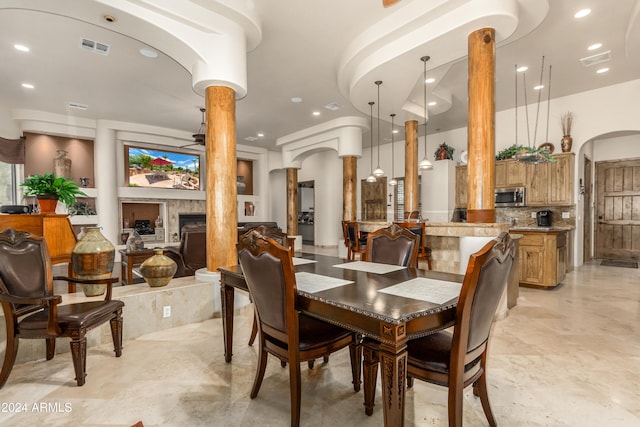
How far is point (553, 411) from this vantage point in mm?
1853

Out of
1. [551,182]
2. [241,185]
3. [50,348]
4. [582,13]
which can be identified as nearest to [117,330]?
[50,348]

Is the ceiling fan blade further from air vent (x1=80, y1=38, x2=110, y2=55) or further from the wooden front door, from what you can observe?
the wooden front door

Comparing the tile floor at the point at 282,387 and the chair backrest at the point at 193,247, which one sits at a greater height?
the chair backrest at the point at 193,247

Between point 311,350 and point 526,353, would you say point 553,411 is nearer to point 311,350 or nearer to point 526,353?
point 526,353

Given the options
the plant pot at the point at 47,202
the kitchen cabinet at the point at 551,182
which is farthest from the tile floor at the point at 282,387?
the kitchen cabinet at the point at 551,182

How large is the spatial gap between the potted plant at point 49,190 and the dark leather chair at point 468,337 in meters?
3.55

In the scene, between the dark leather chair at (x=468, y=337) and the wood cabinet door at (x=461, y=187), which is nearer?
the dark leather chair at (x=468, y=337)

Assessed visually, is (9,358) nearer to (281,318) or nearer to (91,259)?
(91,259)

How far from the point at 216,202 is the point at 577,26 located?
4809 millimetres

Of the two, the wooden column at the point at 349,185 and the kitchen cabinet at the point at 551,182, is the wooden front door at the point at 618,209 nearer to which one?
the kitchen cabinet at the point at 551,182

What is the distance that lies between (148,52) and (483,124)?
431 centimetres

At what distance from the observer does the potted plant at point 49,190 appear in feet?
10.3

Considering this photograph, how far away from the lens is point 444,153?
7867 millimetres

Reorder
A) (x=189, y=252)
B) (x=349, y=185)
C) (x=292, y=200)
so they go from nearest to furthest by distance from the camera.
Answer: (x=189, y=252)
(x=349, y=185)
(x=292, y=200)
